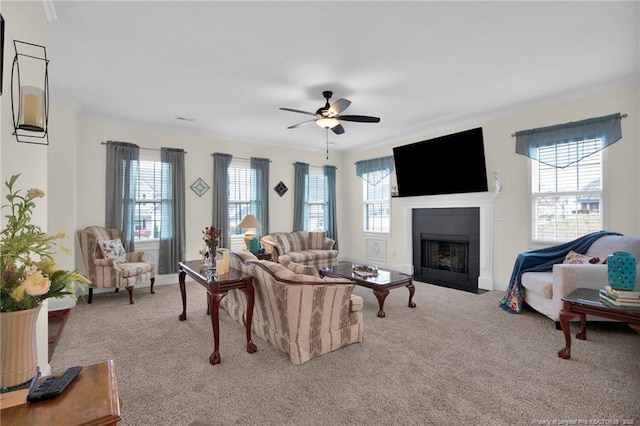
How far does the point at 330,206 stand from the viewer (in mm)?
7504

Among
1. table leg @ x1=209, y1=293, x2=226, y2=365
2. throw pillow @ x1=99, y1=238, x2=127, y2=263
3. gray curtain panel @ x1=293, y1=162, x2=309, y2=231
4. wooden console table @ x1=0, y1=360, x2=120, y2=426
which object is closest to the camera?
wooden console table @ x1=0, y1=360, x2=120, y2=426

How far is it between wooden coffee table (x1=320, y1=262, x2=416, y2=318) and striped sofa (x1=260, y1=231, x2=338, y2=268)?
54.0 inches

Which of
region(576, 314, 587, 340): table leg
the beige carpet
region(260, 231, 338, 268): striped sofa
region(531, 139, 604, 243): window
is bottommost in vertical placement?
the beige carpet

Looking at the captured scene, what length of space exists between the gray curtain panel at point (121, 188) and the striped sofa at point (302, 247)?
7.55 feet

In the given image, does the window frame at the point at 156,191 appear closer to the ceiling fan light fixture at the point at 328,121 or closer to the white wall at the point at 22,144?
the white wall at the point at 22,144

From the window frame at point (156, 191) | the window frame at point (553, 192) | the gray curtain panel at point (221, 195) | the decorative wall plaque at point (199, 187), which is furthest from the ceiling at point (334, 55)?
the decorative wall plaque at point (199, 187)

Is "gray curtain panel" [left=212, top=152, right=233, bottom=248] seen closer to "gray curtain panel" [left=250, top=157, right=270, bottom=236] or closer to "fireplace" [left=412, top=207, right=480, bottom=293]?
"gray curtain panel" [left=250, top=157, right=270, bottom=236]

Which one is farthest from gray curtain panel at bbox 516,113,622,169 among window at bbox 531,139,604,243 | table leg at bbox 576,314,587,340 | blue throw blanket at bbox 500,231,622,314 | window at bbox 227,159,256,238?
window at bbox 227,159,256,238

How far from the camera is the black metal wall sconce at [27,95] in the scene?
166cm

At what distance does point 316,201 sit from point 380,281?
3.80 meters

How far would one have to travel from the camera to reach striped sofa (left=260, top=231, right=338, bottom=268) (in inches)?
236

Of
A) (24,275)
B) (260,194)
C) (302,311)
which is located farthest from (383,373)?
(260,194)

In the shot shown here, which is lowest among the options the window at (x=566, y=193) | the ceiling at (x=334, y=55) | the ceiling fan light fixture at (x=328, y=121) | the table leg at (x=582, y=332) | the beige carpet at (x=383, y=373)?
the beige carpet at (x=383, y=373)

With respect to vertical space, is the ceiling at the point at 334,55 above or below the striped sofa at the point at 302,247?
above
